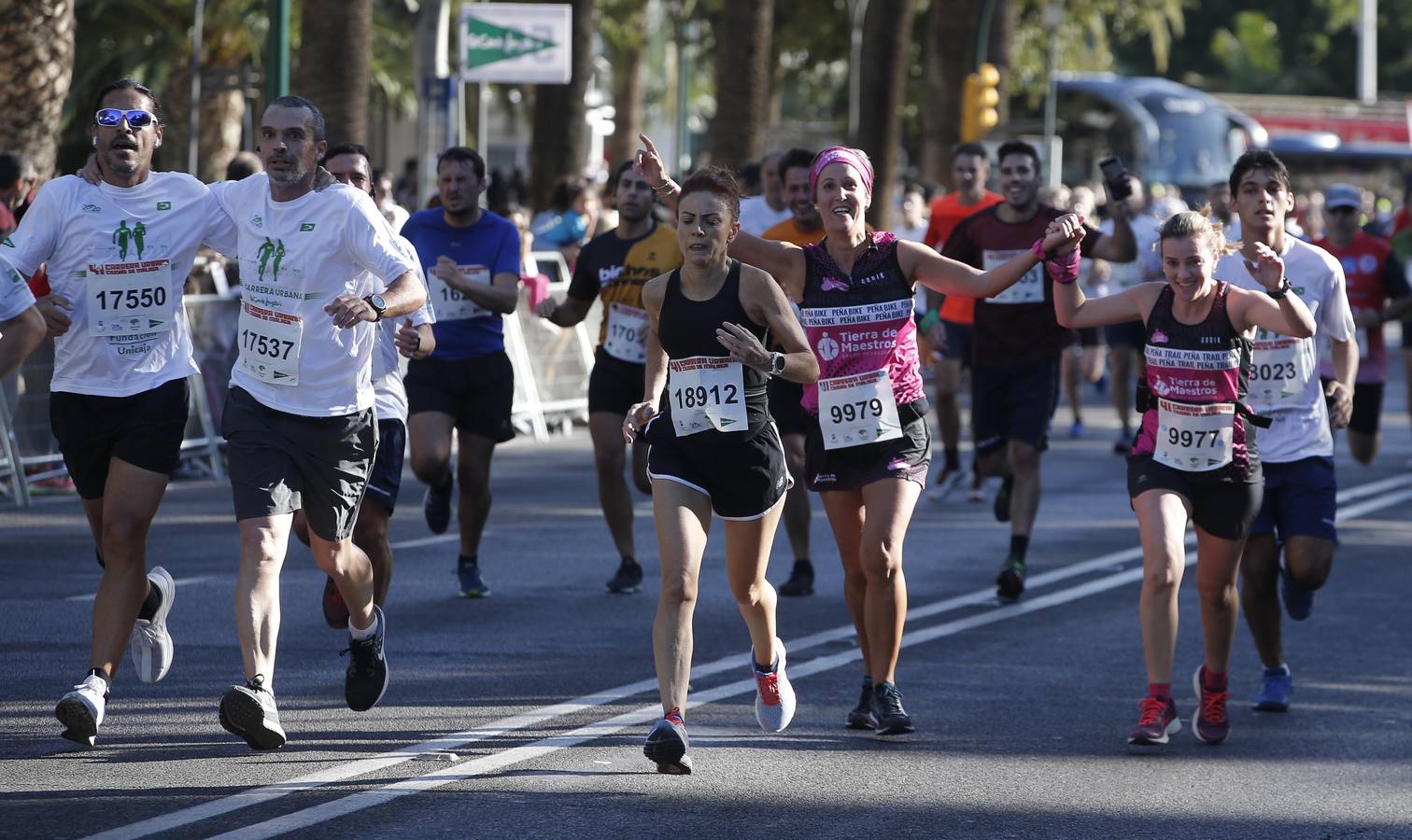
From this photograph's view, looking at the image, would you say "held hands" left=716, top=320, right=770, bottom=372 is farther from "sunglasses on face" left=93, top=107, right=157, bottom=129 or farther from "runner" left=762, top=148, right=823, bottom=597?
"runner" left=762, top=148, right=823, bottom=597

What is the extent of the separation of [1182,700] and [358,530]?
10.6 feet

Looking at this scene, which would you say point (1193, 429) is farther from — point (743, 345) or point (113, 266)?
point (113, 266)

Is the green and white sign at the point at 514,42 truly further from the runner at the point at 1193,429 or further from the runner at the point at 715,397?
the runner at the point at 715,397

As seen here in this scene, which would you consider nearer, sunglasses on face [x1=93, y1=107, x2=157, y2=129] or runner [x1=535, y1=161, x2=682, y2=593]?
sunglasses on face [x1=93, y1=107, x2=157, y2=129]

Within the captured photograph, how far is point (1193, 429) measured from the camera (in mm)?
7531

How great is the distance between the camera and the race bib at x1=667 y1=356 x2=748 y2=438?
6.89m

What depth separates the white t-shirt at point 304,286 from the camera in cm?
684

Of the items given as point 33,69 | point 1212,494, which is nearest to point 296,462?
point 1212,494

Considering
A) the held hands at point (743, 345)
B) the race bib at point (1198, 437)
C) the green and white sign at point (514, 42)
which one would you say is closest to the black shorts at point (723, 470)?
the held hands at point (743, 345)

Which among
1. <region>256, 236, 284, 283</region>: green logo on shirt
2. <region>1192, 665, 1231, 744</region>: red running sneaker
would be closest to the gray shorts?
<region>256, 236, 284, 283</region>: green logo on shirt

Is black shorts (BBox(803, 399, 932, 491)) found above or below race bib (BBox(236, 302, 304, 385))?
below

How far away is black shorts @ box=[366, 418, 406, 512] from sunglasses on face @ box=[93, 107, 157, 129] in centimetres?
183

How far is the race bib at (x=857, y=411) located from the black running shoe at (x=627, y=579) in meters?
3.15

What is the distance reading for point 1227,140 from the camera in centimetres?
4816
